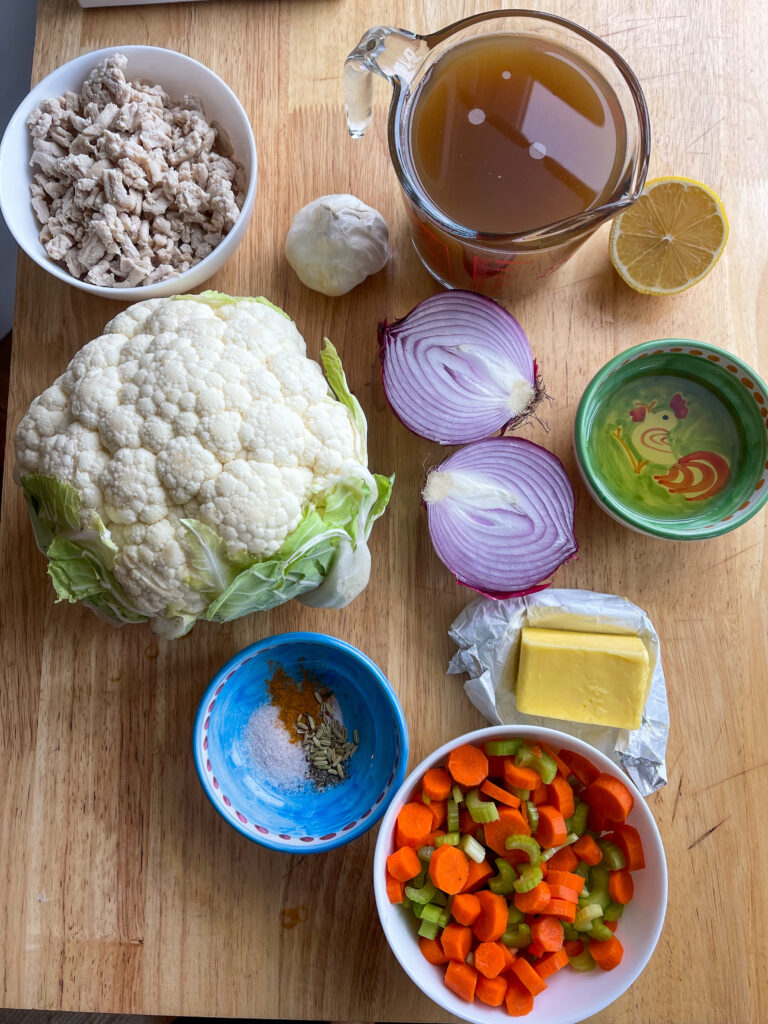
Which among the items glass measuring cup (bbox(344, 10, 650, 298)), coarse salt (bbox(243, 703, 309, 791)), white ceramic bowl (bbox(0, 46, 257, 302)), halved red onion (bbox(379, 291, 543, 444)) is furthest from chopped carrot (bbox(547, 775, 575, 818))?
white ceramic bowl (bbox(0, 46, 257, 302))

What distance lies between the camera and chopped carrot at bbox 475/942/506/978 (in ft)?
3.13

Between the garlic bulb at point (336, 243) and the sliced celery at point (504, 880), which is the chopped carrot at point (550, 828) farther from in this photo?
the garlic bulb at point (336, 243)

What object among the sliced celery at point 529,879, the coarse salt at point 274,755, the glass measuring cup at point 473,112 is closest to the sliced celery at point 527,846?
the sliced celery at point 529,879

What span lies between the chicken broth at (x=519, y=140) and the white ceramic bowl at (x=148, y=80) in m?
0.26

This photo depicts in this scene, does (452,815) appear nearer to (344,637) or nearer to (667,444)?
(344,637)

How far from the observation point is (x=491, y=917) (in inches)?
38.4

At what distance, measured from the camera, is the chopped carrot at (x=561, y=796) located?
1000 mm

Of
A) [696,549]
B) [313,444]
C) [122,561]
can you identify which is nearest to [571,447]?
[696,549]

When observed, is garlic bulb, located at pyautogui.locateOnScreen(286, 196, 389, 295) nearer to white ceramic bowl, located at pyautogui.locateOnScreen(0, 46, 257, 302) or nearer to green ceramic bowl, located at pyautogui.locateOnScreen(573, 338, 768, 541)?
white ceramic bowl, located at pyautogui.locateOnScreen(0, 46, 257, 302)

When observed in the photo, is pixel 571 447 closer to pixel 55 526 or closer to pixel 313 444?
pixel 313 444

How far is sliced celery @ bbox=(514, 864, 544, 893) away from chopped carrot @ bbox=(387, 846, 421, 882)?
0.12 metres

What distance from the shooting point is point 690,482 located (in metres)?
1.08

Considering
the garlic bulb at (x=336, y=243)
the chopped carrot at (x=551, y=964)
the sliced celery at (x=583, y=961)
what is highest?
the garlic bulb at (x=336, y=243)

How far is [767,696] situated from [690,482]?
1.02 feet
